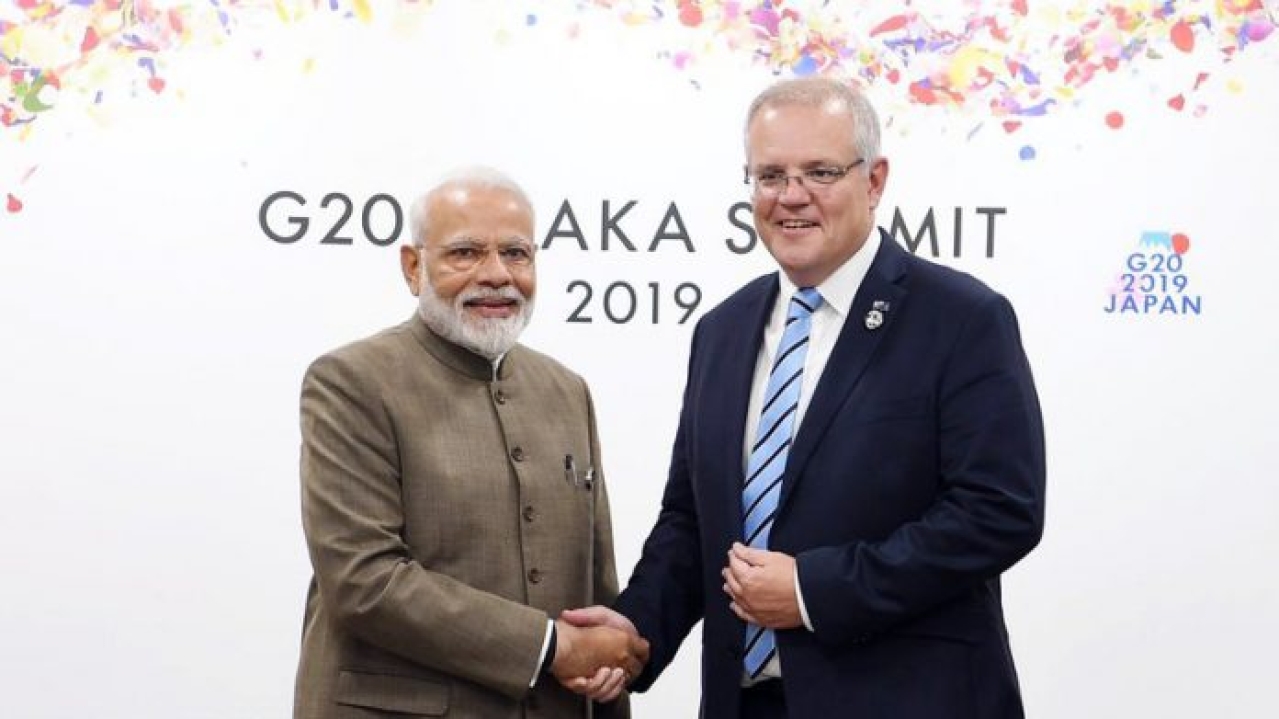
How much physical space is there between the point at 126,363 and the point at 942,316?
7.42 ft

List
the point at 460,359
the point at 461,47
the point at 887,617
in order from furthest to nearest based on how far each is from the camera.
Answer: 1. the point at 461,47
2. the point at 460,359
3. the point at 887,617

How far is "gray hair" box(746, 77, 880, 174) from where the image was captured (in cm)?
247

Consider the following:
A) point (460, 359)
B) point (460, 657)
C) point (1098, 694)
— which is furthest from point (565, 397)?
point (1098, 694)

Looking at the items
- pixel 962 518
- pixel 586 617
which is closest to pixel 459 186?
pixel 586 617

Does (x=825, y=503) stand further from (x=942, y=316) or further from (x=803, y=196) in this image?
(x=803, y=196)

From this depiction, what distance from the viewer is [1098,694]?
12.7ft

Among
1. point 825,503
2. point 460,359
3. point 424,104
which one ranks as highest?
point 424,104

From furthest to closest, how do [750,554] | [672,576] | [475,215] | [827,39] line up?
1. [827,39]
2. [672,576]
3. [475,215]
4. [750,554]

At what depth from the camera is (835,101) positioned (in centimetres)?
247

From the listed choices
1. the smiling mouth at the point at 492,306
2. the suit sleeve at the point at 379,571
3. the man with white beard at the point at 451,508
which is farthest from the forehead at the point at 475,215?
the suit sleeve at the point at 379,571

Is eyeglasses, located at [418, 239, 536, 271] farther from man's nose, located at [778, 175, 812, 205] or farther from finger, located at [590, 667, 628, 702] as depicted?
finger, located at [590, 667, 628, 702]

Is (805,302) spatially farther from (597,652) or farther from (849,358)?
(597,652)

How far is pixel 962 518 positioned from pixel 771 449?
0.34 metres

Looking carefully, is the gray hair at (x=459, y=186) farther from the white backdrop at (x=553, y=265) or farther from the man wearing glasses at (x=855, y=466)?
the white backdrop at (x=553, y=265)
